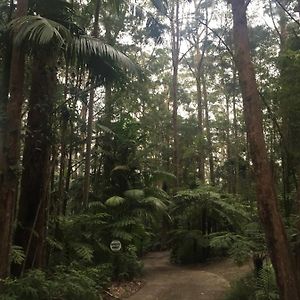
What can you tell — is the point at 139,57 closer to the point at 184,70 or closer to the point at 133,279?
the point at 184,70

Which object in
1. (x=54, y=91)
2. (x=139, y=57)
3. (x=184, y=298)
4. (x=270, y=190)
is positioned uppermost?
(x=139, y=57)

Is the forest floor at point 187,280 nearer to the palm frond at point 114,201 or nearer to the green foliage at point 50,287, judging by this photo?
the palm frond at point 114,201

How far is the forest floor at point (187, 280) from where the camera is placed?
32.2 feet

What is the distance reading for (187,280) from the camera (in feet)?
37.4

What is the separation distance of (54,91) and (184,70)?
24.2m

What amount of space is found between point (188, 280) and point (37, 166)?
5886 mm

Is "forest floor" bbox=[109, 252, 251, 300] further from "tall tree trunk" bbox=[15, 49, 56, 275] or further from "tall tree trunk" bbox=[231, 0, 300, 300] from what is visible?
"tall tree trunk" bbox=[231, 0, 300, 300]

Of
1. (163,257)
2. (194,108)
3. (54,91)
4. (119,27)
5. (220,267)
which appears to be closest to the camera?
(54,91)

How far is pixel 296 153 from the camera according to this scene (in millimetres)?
8289

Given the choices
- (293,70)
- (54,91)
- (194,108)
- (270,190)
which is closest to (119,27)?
(54,91)

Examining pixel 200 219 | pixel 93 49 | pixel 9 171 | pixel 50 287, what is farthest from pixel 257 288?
pixel 200 219

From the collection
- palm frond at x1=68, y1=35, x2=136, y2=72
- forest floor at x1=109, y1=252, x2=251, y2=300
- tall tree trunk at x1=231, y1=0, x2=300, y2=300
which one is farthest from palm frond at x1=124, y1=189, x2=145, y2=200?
tall tree trunk at x1=231, y1=0, x2=300, y2=300

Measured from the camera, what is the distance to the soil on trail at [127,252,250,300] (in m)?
9.80

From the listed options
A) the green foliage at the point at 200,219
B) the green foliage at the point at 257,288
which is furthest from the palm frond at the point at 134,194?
the green foliage at the point at 257,288
